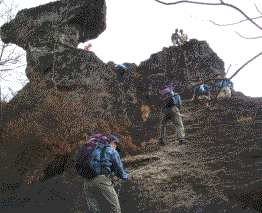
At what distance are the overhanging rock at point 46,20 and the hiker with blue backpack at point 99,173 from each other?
1042 cm

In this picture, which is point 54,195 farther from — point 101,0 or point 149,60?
point 149,60

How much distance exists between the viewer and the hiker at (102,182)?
310 centimetres

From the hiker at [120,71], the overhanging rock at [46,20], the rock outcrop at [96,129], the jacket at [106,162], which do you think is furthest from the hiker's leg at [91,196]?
the overhanging rock at [46,20]

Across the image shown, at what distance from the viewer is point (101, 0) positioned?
517 inches

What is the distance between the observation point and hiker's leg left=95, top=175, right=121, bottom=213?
3.09 metres

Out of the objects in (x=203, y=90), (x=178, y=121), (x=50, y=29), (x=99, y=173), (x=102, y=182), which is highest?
(x=50, y=29)

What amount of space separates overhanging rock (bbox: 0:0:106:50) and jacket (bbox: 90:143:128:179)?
10.4 m

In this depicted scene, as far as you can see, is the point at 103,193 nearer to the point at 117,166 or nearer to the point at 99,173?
the point at 99,173

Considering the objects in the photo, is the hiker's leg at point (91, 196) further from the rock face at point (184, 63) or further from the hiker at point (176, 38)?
the hiker at point (176, 38)

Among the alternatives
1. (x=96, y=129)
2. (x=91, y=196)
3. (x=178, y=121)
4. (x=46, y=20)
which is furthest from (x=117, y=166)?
(x=46, y=20)

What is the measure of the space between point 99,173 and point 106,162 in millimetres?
200

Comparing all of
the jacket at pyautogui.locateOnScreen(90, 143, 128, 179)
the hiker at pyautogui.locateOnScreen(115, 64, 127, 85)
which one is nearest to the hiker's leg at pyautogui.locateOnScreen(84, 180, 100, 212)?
the jacket at pyautogui.locateOnScreen(90, 143, 128, 179)

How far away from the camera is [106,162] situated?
3.18 m

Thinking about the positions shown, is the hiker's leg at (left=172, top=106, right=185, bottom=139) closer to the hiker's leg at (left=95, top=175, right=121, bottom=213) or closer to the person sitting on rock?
the hiker's leg at (left=95, top=175, right=121, bottom=213)
